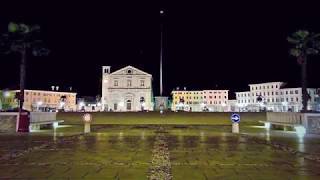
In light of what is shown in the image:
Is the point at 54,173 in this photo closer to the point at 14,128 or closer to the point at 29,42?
the point at 14,128

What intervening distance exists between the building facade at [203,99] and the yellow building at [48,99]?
40.2m

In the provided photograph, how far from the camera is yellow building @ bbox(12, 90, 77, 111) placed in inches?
4927

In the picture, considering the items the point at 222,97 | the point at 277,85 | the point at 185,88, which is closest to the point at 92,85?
the point at 185,88

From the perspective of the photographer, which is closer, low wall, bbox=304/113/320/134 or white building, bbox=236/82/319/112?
low wall, bbox=304/113/320/134

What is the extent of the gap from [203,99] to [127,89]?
52.1 meters

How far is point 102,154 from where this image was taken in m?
13.9

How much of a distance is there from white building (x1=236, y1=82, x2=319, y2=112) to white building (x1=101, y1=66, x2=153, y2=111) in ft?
115

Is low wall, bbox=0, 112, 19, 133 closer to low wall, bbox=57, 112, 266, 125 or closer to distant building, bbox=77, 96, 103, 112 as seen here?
low wall, bbox=57, 112, 266, 125

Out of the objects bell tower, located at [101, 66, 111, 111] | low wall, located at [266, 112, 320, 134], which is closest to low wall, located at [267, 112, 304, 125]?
low wall, located at [266, 112, 320, 134]

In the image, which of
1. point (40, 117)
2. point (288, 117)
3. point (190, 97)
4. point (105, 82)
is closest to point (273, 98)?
point (190, 97)

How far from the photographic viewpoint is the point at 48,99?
448ft

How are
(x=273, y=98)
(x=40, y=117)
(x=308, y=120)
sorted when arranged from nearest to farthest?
1. (x=308, y=120)
2. (x=40, y=117)
3. (x=273, y=98)

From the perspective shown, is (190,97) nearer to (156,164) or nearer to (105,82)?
(105,82)

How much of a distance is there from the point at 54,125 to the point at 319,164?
97.3 ft
